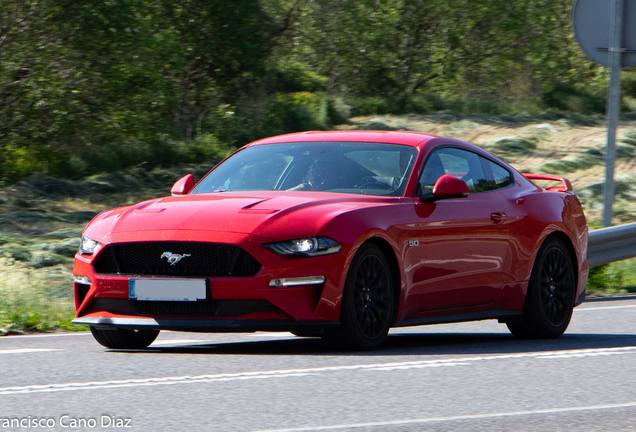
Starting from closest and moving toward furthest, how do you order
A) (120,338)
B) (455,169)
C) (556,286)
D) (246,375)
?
1. (246,375)
2. (120,338)
3. (455,169)
4. (556,286)

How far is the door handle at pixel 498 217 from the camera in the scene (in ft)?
26.9

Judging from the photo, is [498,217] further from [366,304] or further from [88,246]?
[88,246]

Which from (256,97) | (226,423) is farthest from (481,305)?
(256,97)

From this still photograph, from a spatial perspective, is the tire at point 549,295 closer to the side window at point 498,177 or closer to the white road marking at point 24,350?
the side window at point 498,177

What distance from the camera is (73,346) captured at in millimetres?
7699

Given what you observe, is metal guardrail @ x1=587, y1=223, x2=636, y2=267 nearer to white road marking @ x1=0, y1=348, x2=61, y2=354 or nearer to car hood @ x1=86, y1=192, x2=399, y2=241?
car hood @ x1=86, y1=192, x2=399, y2=241

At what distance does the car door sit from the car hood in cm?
44

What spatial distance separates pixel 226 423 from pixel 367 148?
3.52 meters

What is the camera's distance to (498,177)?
8.70 m

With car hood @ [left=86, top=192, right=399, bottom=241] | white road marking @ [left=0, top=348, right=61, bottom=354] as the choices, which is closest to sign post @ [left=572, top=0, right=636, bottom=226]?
car hood @ [left=86, top=192, right=399, bottom=241]

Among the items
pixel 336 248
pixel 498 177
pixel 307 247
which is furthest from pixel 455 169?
pixel 307 247

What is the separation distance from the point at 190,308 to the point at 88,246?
2.89ft

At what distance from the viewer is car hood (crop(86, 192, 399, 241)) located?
261 inches

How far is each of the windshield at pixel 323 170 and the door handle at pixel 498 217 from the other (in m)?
0.80
